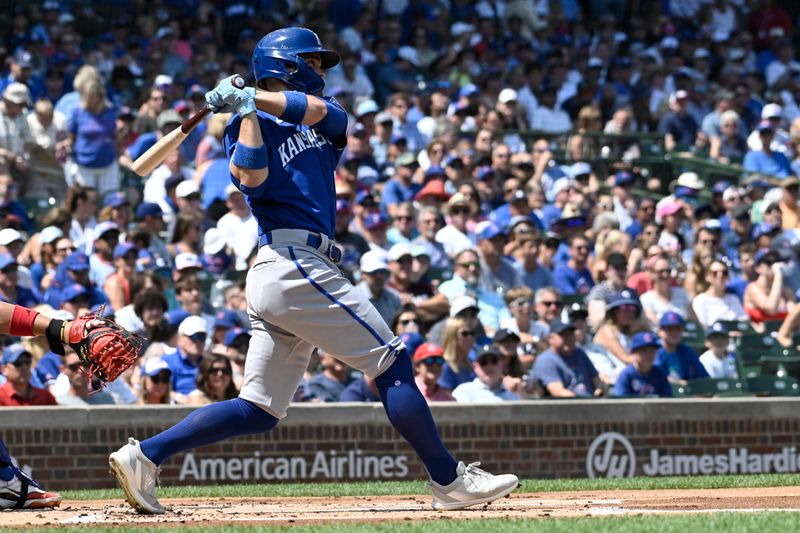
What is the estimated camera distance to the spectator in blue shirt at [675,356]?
11.0 metres

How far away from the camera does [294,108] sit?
18.3 feet

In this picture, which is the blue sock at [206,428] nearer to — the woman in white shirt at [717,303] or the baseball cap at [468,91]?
the woman in white shirt at [717,303]

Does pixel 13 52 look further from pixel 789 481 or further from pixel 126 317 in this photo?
pixel 789 481

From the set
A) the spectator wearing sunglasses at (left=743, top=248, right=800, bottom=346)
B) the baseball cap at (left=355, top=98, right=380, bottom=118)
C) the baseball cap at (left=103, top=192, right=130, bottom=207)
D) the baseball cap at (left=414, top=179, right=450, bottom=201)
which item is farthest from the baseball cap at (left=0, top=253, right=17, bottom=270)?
the spectator wearing sunglasses at (left=743, top=248, right=800, bottom=346)

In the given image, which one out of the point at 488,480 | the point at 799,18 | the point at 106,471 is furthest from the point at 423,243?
the point at 799,18

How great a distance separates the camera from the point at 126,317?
1023cm

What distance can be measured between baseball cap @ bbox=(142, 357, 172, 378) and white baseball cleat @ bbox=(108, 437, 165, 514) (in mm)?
3565

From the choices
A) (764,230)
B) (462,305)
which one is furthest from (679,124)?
(462,305)

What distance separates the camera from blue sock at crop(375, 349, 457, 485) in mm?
5777

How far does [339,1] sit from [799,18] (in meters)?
7.59

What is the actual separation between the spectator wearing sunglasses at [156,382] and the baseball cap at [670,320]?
3.70m

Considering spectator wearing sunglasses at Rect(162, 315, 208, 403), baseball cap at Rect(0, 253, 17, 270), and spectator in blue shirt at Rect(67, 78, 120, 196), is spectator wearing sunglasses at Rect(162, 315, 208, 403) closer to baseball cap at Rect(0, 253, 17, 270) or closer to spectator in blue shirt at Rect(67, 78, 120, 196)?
baseball cap at Rect(0, 253, 17, 270)

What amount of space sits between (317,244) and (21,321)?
3.86 ft

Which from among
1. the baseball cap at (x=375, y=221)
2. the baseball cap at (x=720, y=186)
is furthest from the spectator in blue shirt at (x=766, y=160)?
the baseball cap at (x=375, y=221)
